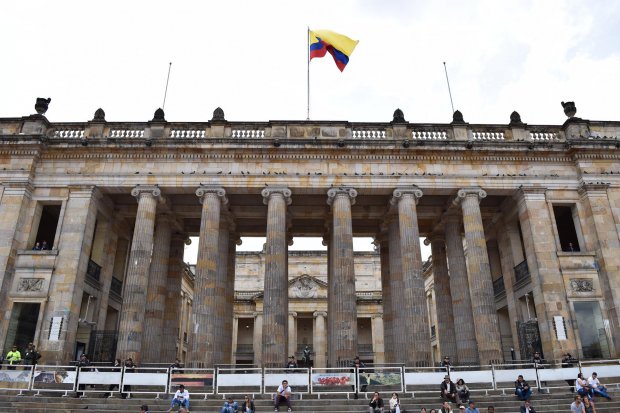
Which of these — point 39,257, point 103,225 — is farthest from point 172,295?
point 39,257

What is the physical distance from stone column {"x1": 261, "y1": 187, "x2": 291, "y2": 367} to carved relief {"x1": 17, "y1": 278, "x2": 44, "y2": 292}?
9584 millimetres

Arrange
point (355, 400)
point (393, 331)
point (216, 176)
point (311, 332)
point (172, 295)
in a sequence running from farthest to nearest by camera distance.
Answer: point (311, 332), point (172, 295), point (393, 331), point (216, 176), point (355, 400)

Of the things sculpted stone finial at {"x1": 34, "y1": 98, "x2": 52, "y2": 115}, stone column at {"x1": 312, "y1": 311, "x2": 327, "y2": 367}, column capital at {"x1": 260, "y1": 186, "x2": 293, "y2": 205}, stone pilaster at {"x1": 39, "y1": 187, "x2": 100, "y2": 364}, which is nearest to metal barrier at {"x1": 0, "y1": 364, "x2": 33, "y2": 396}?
stone pilaster at {"x1": 39, "y1": 187, "x2": 100, "y2": 364}

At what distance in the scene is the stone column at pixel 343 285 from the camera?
20.0 metres

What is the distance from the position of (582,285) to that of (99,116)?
926 inches

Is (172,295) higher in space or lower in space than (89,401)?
higher

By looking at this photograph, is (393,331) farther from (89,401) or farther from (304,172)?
(89,401)

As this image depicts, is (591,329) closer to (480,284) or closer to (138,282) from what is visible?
(480,284)

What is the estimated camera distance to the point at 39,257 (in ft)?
69.4

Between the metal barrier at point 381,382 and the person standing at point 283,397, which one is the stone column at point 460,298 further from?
the person standing at point 283,397

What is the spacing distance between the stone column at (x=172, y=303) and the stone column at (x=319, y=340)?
16.1 meters

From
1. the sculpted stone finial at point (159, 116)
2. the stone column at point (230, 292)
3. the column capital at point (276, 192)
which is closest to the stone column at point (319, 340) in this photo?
the stone column at point (230, 292)

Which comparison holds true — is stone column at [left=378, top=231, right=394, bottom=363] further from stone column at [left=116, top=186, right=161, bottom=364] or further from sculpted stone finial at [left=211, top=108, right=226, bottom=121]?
stone column at [left=116, top=186, right=161, bottom=364]

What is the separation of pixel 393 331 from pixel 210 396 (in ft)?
37.0
